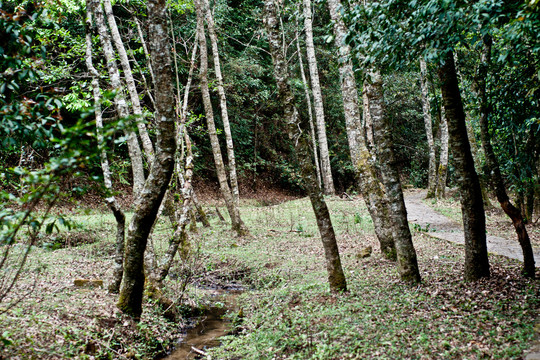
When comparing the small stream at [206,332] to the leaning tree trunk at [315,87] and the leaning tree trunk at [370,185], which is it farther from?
the leaning tree trunk at [315,87]

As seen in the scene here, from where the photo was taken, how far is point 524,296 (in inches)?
209

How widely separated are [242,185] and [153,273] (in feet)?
67.0

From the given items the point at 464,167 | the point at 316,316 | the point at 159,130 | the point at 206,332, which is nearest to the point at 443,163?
the point at 464,167

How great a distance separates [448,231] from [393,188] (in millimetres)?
6721

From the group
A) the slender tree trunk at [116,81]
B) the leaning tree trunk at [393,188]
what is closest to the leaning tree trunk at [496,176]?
the leaning tree trunk at [393,188]

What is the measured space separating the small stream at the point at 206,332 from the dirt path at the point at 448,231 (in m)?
6.32

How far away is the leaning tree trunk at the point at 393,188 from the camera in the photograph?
6.50m

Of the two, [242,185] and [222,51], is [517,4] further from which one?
[242,185]

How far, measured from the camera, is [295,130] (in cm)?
616

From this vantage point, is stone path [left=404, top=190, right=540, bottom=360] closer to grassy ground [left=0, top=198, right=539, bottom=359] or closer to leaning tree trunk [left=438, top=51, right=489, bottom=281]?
grassy ground [left=0, top=198, right=539, bottom=359]

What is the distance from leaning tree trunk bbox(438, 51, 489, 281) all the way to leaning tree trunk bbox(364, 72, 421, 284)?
97 centimetres

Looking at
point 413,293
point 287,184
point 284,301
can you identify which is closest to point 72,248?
point 284,301

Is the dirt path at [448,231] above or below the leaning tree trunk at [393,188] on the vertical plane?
below

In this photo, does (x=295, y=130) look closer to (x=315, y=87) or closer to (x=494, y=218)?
(x=494, y=218)
